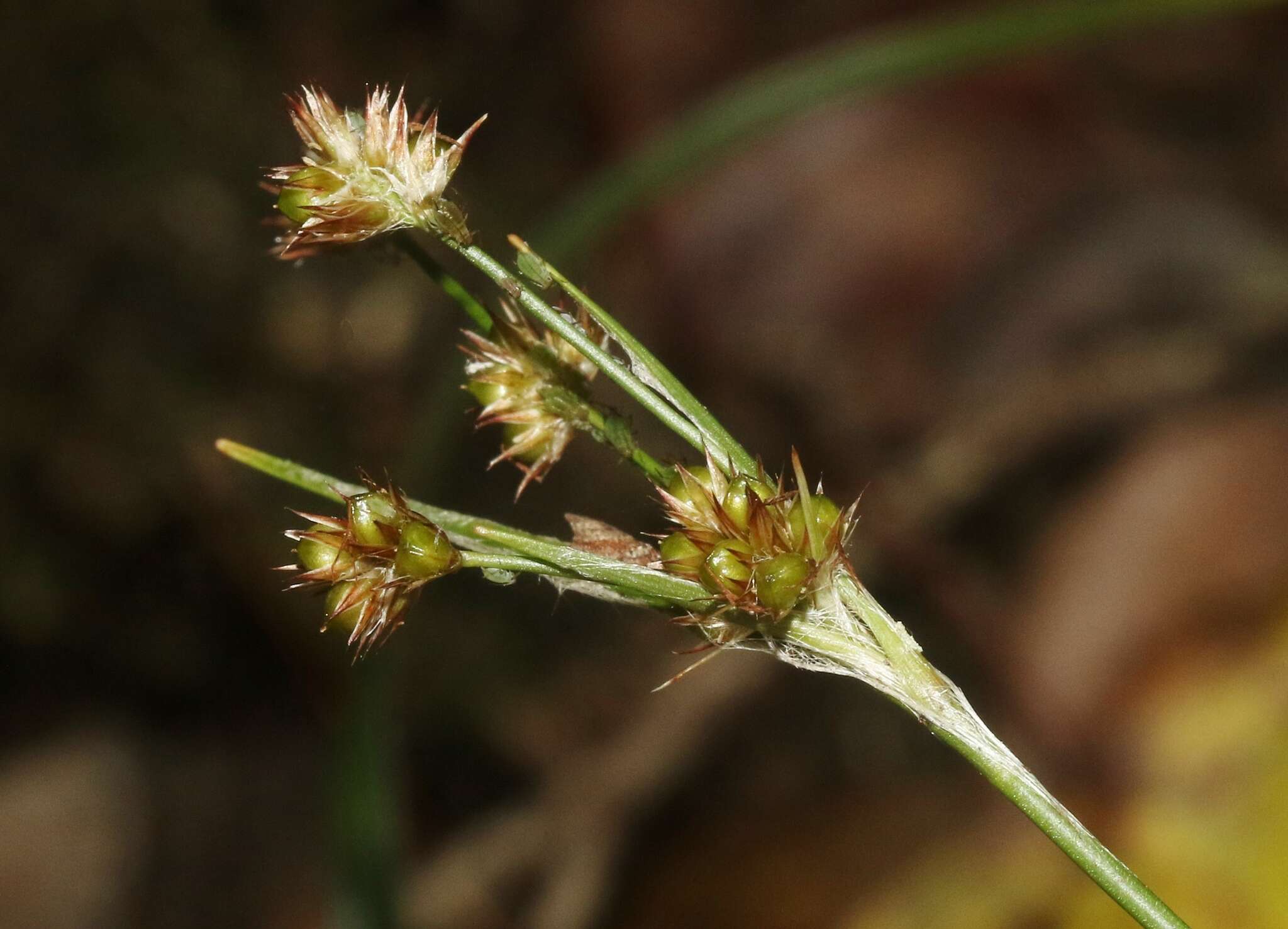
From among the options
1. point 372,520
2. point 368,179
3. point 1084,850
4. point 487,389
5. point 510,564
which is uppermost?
point 368,179

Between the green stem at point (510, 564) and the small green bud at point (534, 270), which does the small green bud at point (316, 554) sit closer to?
the green stem at point (510, 564)

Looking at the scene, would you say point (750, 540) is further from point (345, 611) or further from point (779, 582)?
point (345, 611)

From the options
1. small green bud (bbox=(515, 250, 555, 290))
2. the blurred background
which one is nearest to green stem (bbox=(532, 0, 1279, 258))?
the blurred background

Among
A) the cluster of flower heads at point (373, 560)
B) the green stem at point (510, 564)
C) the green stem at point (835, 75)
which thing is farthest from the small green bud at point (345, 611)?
the green stem at point (835, 75)

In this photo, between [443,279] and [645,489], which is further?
[645,489]

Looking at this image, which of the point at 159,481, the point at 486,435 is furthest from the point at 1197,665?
the point at 159,481

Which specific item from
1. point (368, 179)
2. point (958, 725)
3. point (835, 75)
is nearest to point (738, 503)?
point (958, 725)

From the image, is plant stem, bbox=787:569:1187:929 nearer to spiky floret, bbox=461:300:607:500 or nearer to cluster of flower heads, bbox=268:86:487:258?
spiky floret, bbox=461:300:607:500
